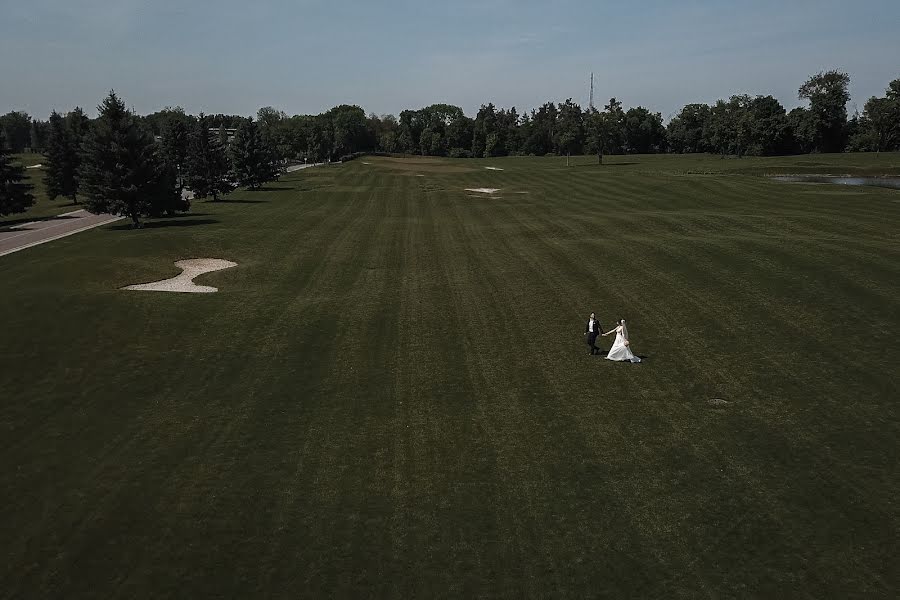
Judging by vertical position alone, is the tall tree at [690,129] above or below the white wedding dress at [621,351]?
above

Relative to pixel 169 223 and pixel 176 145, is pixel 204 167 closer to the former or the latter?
pixel 176 145

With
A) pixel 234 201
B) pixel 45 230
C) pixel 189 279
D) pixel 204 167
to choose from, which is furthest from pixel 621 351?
pixel 204 167

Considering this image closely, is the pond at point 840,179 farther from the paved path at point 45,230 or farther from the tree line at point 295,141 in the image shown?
the paved path at point 45,230

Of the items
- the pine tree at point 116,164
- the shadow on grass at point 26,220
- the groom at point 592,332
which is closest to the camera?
the groom at point 592,332

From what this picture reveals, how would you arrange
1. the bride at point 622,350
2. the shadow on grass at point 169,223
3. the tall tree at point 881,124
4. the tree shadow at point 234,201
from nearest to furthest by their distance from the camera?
the bride at point 622,350 → the shadow on grass at point 169,223 → the tree shadow at point 234,201 → the tall tree at point 881,124

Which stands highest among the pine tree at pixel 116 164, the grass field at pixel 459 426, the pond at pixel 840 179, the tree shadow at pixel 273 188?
the pine tree at pixel 116 164

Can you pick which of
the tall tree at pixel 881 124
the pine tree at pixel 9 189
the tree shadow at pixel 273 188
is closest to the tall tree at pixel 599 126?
the tall tree at pixel 881 124
